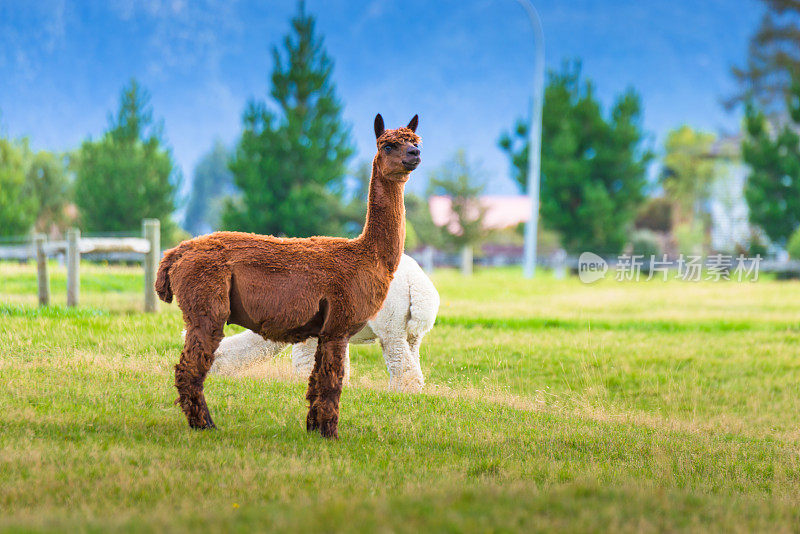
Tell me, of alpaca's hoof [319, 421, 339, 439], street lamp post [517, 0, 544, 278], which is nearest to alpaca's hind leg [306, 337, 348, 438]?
alpaca's hoof [319, 421, 339, 439]

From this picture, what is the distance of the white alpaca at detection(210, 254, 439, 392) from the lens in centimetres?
796

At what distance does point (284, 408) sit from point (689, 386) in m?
6.65

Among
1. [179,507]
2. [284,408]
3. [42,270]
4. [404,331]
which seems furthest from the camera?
[42,270]

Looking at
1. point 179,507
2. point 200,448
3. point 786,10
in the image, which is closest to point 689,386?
point 200,448

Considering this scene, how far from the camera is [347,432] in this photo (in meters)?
6.25

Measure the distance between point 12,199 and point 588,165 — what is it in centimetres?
2533

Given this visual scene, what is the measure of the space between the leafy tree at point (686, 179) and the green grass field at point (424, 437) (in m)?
48.5

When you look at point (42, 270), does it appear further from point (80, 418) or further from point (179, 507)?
point (179, 507)

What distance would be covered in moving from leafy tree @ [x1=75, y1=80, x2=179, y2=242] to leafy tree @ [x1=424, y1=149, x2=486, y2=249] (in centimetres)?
1213

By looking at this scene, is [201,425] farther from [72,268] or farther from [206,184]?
[206,184]

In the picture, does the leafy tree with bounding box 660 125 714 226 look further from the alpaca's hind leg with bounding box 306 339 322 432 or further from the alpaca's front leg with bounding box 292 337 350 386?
the alpaca's hind leg with bounding box 306 339 322 432

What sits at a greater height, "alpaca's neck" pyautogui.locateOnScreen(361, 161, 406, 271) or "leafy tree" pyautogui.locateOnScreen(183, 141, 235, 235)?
"leafy tree" pyautogui.locateOnScreen(183, 141, 235, 235)

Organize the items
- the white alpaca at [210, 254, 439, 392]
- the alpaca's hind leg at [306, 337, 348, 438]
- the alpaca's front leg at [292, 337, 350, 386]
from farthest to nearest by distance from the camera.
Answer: the alpaca's front leg at [292, 337, 350, 386] < the white alpaca at [210, 254, 439, 392] < the alpaca's hind leg at [306, 337, 348, 438]

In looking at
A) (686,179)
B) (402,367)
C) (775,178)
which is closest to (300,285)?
(402,367)
